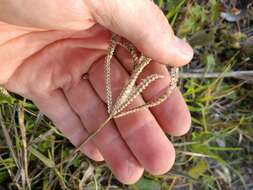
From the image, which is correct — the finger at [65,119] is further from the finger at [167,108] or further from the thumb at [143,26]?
the thumb at [143,26]

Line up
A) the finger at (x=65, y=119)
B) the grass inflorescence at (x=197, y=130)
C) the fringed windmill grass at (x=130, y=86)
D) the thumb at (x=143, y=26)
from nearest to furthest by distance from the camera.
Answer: the thumb at (x=143, y=26)
the fringed windmill grass at (x=130, y=86)
the finger at (x=65, y=119)
the grass inflorescence at (x=197, y=130)

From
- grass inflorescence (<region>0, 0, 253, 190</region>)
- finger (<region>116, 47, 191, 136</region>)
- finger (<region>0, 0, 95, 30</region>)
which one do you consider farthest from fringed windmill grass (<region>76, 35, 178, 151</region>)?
grass inflorescence (<region>0, 0, 253, 190</region>)

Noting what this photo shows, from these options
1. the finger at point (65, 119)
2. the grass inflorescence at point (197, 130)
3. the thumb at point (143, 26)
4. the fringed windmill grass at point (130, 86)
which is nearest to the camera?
the thumb at point (143, 26)

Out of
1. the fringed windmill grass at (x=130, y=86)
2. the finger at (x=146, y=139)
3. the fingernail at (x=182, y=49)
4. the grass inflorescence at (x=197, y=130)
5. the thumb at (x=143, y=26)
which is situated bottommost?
the grass inflorescence at (x=197, y=130)

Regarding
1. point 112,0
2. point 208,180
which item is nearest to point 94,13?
point 112,0

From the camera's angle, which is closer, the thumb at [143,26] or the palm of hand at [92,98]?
the thumb at [143,26]

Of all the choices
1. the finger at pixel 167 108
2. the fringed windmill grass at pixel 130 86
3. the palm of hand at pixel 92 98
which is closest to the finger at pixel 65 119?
the palm of hand at pixel 92 98

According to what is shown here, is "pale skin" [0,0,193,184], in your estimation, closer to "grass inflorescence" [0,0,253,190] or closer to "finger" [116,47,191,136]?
"finger" [116,47,191,136]

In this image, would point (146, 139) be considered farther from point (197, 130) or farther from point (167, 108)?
point (197, 130)
